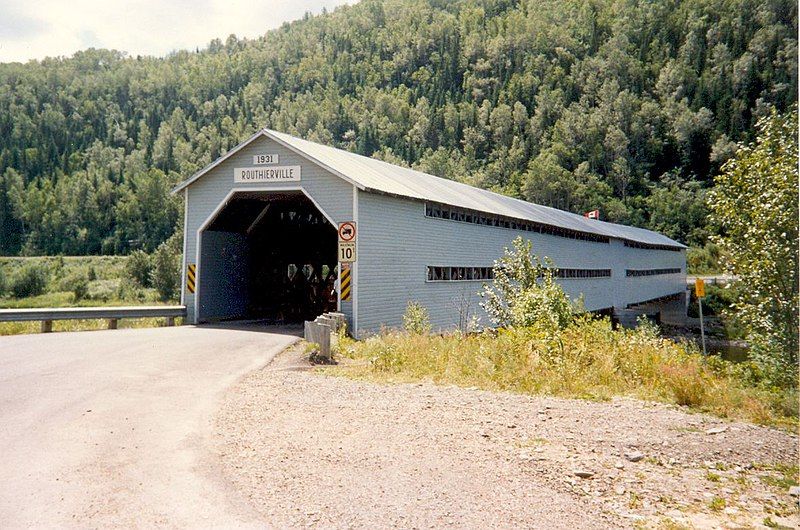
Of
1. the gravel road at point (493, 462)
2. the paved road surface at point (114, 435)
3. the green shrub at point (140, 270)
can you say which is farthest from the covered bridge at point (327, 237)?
the green shrub at point (140, 270)

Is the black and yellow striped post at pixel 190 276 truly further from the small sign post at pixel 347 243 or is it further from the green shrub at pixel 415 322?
the green shrub at pixel 415 322

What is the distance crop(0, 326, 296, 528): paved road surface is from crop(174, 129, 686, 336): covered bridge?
5046mm

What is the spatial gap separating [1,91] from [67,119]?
21509mm

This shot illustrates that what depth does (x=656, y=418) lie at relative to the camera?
750 centimetres

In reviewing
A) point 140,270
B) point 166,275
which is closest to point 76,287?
point 140,270

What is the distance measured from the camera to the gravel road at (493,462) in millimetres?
4578

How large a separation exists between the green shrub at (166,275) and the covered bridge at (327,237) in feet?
75.0

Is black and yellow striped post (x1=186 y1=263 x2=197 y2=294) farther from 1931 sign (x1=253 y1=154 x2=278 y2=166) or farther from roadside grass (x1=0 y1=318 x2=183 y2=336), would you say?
1931 sign (x1=253 y1=154 x2=278 y2=166)

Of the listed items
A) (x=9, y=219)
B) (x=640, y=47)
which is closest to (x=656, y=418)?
(x=9, y=219)

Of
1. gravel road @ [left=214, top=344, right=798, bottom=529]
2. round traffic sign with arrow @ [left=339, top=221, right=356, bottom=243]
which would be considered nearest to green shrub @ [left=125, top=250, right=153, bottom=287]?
round traffic sign with arrow @ [left=339, top=221, right=356, bottom=243]

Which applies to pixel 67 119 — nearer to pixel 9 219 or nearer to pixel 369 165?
pixel 9 219

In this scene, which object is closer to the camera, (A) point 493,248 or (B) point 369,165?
(B) point 369,165

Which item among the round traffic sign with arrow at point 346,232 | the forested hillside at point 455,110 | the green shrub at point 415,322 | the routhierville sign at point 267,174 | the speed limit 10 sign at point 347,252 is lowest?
the green shrub at point 415,322

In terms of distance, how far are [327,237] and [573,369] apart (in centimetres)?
1388
